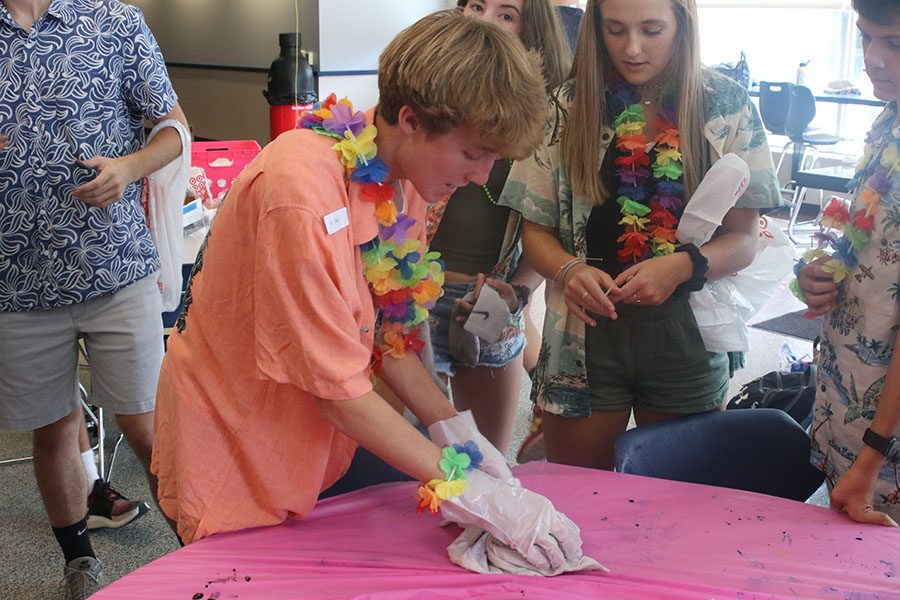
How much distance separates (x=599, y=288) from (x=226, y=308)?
706 millimetres

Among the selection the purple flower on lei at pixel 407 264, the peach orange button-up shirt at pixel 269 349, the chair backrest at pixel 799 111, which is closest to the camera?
the peach orange button-up shirt at pixel 269 349

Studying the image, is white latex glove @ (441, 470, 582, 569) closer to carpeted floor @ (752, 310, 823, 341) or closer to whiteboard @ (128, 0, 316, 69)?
carpeted floor @ (752, 310, 823, 341)

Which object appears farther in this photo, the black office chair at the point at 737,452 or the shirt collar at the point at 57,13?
the shirt collar at the point at 57,13

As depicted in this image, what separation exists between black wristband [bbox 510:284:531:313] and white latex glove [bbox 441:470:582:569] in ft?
2.65

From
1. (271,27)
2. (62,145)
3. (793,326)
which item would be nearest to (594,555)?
(62,145)

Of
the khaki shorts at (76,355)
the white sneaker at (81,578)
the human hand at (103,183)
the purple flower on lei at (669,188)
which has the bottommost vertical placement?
the white sneaker at (81,578)

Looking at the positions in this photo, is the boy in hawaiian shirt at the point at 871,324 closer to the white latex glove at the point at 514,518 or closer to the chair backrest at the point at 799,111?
the white latex glove at the point at 514,518

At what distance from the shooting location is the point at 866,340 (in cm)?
150

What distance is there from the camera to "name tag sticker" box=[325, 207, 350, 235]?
46.7 inches

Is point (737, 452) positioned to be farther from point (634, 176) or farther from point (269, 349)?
point (269, 349)

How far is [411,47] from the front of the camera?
1.21 meters

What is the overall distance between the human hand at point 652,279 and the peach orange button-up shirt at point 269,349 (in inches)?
17.2

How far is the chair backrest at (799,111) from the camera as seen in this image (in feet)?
21.1

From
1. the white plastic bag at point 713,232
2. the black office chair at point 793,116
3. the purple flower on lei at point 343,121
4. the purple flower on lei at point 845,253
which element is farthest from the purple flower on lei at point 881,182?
the black office chair at point 793,116
